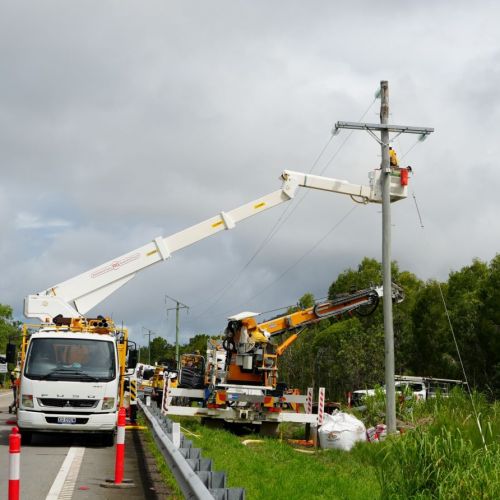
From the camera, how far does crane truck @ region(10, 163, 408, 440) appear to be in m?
16.4

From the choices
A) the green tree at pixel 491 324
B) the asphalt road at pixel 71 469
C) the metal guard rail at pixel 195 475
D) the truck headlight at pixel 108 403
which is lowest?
the asphalt road at pixel 71 469

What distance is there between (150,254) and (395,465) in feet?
44.6

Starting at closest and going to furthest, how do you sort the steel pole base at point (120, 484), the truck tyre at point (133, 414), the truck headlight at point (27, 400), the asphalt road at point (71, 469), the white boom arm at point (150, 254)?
the asphalt road at point (71, 469) → the steel pole base at point (120, 484) → the truck headlight at point (27, 400) → the white boom arm at point (150, 254) → the truck tyre at point (133, 414)

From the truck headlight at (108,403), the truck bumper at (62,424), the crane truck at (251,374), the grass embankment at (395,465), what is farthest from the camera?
the crane truck at (251,374)

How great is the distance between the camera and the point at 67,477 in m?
12.2

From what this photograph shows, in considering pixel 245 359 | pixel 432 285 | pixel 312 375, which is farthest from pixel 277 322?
pixel 312 375

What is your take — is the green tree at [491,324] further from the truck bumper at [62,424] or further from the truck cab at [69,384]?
the truck bumper at [62,424]

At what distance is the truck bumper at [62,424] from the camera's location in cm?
1628

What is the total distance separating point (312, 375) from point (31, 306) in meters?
43.2

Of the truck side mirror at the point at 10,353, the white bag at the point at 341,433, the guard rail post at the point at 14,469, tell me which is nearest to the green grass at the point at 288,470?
the white bag at the point at 341,433

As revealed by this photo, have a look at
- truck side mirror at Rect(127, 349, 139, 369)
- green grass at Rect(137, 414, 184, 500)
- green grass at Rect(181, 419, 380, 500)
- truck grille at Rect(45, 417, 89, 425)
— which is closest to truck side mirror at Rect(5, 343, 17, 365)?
truck grille at Rect(45, 417, 89, 425)

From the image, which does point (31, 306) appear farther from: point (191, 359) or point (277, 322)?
point (191, 359)

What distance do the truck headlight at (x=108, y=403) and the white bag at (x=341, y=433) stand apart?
15.3 feet

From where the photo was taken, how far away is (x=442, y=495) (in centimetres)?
816
